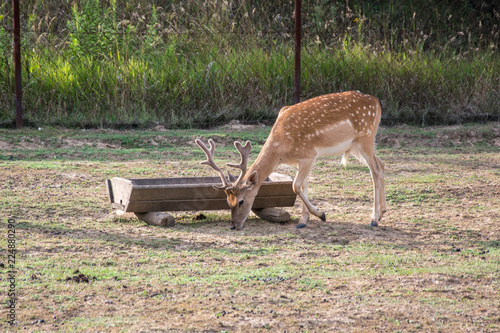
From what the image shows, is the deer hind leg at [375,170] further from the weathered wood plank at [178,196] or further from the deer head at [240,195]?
the deer head at [240,195]

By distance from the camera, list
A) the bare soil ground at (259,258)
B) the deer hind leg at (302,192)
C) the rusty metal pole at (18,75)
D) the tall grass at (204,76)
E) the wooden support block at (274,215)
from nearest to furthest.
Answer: the bare soil ground at (259,258) → the deer hind leg at (302,192) → the wooden support block at (274,215) → the rusty metal pole at (18,75) → the tall grass at (204,76)

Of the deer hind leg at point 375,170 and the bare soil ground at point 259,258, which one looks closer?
the bare soil ground at point 259,258

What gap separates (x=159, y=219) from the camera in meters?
5.91

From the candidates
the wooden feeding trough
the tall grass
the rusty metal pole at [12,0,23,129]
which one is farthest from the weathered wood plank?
the tall grass

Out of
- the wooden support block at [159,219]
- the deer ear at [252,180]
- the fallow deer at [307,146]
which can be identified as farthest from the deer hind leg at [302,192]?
the wooden support block at [159,219]

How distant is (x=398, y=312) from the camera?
3.94 metres

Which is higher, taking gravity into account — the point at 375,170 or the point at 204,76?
the point at 204,76

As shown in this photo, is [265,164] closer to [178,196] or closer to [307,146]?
[307,146]

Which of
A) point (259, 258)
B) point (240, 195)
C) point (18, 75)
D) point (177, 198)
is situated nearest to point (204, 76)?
point (18, 75)

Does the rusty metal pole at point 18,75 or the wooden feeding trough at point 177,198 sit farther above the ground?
the rusty metal pole at point 18,75

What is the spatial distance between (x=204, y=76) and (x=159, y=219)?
19.8ft

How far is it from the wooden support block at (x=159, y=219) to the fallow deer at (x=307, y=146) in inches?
21.1

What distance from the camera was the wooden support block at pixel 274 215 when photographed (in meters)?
6.17

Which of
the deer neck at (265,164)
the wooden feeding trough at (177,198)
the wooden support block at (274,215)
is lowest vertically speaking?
the wooden support block at (274,215)
